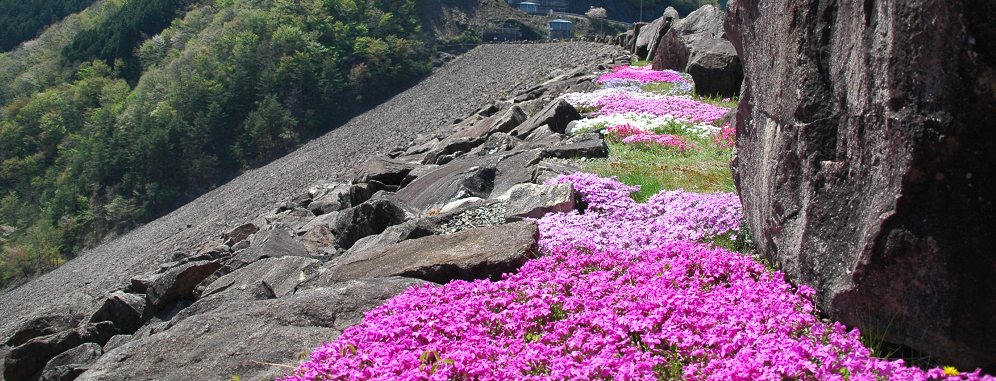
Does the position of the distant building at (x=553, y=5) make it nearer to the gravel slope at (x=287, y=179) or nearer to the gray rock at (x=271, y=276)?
the gravel slope at (x=287, y=179)

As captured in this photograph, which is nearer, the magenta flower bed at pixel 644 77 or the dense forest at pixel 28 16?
the magenta flower bed at pixel 644 77

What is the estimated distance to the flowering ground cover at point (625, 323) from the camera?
127 inches

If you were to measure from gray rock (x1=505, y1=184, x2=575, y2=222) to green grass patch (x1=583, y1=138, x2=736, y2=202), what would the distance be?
35.4 inches

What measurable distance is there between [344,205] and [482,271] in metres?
8.43

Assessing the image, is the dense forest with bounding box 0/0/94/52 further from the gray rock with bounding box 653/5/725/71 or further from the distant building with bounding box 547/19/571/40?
the gray rock with bounding box 653/5/725/71

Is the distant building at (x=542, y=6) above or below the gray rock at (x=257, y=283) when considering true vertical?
above

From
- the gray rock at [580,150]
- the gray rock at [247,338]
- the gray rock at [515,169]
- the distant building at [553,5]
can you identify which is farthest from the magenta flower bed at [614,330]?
the distant building at [553,5]

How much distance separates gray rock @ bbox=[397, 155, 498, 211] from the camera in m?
8.78

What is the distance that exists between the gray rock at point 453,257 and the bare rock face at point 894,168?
2.20 meters

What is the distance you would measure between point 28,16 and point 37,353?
13825cm

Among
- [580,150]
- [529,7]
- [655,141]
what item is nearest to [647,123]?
[655,141]

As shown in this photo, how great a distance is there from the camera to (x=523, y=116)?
1513cm

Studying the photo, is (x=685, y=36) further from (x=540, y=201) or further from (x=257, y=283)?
(x=257, y=283)

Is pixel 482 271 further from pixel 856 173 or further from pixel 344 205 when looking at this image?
pixel 344 205
